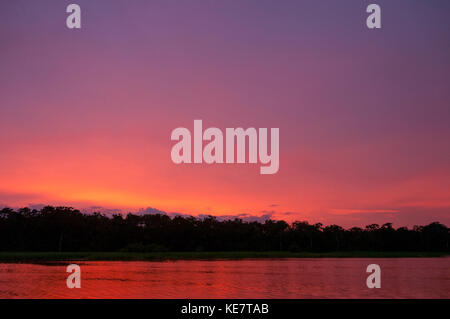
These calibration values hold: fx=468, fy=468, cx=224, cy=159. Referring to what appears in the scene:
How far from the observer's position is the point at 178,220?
11681cm

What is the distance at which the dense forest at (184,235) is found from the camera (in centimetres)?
10338

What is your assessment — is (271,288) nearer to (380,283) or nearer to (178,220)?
(380,283)

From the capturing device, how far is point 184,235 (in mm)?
113250

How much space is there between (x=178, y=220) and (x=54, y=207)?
2953 cm

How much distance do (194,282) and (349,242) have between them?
331 ft

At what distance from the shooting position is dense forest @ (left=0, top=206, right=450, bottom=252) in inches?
4070

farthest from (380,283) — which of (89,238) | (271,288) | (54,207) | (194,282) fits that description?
(54,207)

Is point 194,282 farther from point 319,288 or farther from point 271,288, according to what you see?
point 319,288
